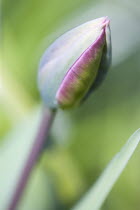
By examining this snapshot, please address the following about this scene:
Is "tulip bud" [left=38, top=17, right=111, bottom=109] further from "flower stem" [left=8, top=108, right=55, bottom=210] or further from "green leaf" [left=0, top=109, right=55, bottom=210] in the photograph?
"green leaf" [left=0, top=109, right=55, bottom=210]

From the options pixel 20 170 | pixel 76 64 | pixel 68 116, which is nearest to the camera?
pixel 76 64

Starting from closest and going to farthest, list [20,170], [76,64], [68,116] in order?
1. [76,64]
2. [20,170]
3. [68,116]

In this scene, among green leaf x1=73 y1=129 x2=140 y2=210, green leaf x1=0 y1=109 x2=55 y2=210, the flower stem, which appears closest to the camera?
green leaf x1=73 y1=129 x2=140 y2=210

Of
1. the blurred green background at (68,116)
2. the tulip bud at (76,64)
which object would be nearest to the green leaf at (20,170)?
the blurred green background at (68,116)

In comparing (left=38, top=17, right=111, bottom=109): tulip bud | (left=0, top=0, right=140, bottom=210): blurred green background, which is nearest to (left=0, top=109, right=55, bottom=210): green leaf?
(left=0, top=0, right=140, bottom=210): blurred green background

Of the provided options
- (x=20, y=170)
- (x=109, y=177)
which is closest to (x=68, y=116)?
(x=20, y=170)

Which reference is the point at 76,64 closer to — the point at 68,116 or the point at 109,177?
the point at 109,177

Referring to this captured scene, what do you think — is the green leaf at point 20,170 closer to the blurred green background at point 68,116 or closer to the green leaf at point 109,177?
the blurred green background at point 68,116
